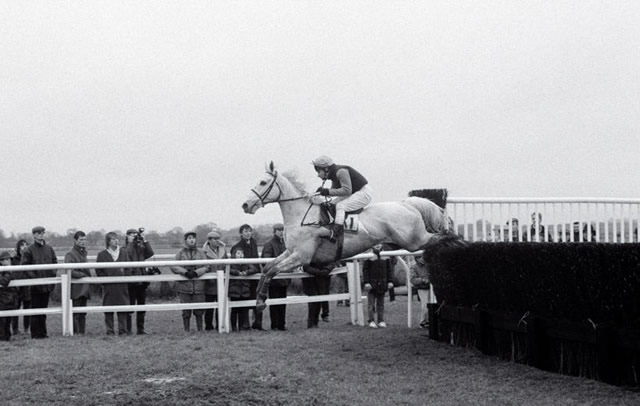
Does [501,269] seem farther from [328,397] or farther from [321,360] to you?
[328,397]

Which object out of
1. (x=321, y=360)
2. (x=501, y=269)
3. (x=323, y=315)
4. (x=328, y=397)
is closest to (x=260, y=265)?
(x=323, y=315)

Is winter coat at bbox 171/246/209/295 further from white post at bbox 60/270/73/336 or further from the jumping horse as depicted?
the jumping horse

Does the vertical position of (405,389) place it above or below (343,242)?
below

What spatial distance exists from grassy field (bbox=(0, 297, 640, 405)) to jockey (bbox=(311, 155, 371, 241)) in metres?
1.62

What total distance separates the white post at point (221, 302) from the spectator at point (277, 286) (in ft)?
2.81

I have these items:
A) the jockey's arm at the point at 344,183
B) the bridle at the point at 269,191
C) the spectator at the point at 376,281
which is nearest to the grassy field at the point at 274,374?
the spectator at the point at 376,281

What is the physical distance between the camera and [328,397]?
21.1 ft

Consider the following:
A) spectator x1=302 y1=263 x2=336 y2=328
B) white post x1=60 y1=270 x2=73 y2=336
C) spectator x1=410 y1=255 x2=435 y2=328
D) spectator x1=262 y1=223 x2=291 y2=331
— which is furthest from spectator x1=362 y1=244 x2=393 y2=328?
white post x1=60 y1=270 x2=73 y2=336

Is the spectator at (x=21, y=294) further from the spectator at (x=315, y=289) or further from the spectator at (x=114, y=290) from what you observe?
the spectator at (x=315, y=289)

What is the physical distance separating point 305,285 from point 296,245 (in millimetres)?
3089

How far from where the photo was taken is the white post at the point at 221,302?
11016 millimetres

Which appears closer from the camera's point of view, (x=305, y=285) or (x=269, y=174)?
(x=269, y=174)

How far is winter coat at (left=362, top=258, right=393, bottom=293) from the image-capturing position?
38.5 feet

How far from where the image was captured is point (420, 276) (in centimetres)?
1145
